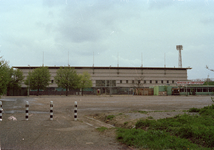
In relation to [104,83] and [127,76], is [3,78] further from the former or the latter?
[127,76]

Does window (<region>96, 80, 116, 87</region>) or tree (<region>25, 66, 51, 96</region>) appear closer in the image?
tree (<region>25, 66, 51, 96</region>)

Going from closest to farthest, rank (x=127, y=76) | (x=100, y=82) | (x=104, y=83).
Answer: (x=104, y=83) → (x=100, y=82) → (x=127, y=76)

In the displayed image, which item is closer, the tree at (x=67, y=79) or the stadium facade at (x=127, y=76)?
the tree at (x=67, y=79)

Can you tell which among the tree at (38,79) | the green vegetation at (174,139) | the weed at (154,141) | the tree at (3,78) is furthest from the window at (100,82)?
the weed at (154,141)

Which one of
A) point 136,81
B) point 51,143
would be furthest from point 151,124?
point 136,81

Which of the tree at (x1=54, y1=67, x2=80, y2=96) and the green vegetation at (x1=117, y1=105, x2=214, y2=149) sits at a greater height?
the tree at (x1=54, y1=67, x2=80, y2=96)

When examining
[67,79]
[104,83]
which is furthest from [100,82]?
[67,79]

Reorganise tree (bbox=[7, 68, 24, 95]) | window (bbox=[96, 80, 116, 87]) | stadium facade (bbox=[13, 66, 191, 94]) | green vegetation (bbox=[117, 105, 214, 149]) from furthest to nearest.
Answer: stadium facade (bbox=[13, 66, 191, 94]) → window (bbox=[96, 80, 116, 87]) → tree (bbox=[7, 68, 24, 95]) → green vegetation (bbox=[117, 105, 214, 149])

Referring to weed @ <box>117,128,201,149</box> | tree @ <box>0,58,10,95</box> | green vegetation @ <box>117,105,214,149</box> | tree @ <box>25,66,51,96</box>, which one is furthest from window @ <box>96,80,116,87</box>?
weed @ <box>117,128,201,149</box>

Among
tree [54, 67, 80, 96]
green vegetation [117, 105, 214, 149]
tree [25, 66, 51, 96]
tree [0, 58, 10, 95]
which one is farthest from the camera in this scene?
tree [54, 67, 80, 96]

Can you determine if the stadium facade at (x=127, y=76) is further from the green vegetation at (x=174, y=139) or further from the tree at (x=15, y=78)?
the green vegetation at (x=174, y=139)

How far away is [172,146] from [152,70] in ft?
302

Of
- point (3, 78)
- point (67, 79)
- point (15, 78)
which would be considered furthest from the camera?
point (67, 79)

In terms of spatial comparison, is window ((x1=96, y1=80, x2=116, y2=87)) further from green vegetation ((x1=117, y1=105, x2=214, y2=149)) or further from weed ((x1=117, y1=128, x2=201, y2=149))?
weed ((x1=117, y1=128, x2=201, y2=149))
